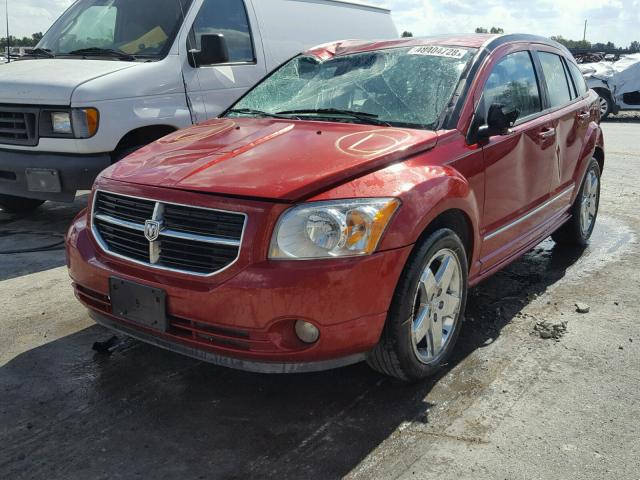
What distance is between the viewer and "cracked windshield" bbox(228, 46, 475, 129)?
11.9 ft

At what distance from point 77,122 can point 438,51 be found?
2969 mm

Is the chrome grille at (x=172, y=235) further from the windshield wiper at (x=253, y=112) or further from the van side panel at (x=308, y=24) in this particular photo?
the van side panel at (x=308, y=24)

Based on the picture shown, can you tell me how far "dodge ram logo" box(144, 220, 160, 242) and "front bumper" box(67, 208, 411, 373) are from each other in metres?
0.15

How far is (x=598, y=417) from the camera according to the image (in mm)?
2930

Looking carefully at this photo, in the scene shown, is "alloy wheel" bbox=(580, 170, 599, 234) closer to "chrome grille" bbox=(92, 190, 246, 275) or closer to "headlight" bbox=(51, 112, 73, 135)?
"chrome grille" bbox=(92, 190, 246, 275)

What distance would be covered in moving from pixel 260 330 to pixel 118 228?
3.02 feet

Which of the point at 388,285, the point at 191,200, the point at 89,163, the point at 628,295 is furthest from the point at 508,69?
the point at 89,163

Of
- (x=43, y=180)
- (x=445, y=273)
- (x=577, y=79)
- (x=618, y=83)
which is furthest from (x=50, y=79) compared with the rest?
(x=618, y=83)

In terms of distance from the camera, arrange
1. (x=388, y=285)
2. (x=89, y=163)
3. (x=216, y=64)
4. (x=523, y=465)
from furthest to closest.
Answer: (x=216, y=64), (x=89, y=163), (x=388, y=285), (x=523, y=465)

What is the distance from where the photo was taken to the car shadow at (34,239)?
201 inches

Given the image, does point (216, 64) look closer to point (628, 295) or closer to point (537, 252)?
point (537, 252)

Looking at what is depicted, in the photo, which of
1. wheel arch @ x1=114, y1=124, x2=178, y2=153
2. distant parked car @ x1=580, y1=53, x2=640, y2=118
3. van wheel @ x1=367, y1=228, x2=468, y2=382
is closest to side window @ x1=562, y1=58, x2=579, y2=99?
van wheel @ x1=367, y1=228, x2=468, y2=382

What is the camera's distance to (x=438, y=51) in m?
3.97

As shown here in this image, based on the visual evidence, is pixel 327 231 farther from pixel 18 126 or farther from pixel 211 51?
Result: pixel 18 126
